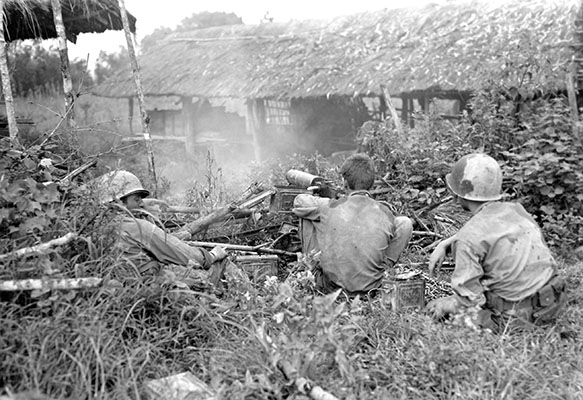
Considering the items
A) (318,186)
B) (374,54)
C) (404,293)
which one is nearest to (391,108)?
(374,54)

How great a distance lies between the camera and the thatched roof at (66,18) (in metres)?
8.38

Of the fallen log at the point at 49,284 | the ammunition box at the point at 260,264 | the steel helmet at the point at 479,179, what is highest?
the steel helmet at the point at 479,179

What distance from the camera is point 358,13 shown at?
16.4 metres

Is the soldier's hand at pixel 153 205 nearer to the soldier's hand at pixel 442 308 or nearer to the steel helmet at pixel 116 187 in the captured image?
the steel helmet at pixel 116 187

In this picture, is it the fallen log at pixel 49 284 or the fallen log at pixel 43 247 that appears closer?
the fallen log at pixel 49 284

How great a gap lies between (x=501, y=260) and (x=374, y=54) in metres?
10.9

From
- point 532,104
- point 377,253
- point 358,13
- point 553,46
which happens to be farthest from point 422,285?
point 358,13

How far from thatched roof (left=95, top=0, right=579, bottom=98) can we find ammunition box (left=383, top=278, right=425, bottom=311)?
4870 millimetres

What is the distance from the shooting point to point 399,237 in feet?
15.6

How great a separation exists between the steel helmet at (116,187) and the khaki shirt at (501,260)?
2143mm

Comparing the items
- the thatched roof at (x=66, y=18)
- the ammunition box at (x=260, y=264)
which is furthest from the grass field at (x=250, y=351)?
the thatched roof at (x=66, y=18)

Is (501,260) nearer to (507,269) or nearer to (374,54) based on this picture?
(507,269)

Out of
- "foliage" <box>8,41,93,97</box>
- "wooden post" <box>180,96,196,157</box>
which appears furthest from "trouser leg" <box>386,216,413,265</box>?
"foliage" <box>8,41,93,97</box>

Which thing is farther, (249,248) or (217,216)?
(217,216)
